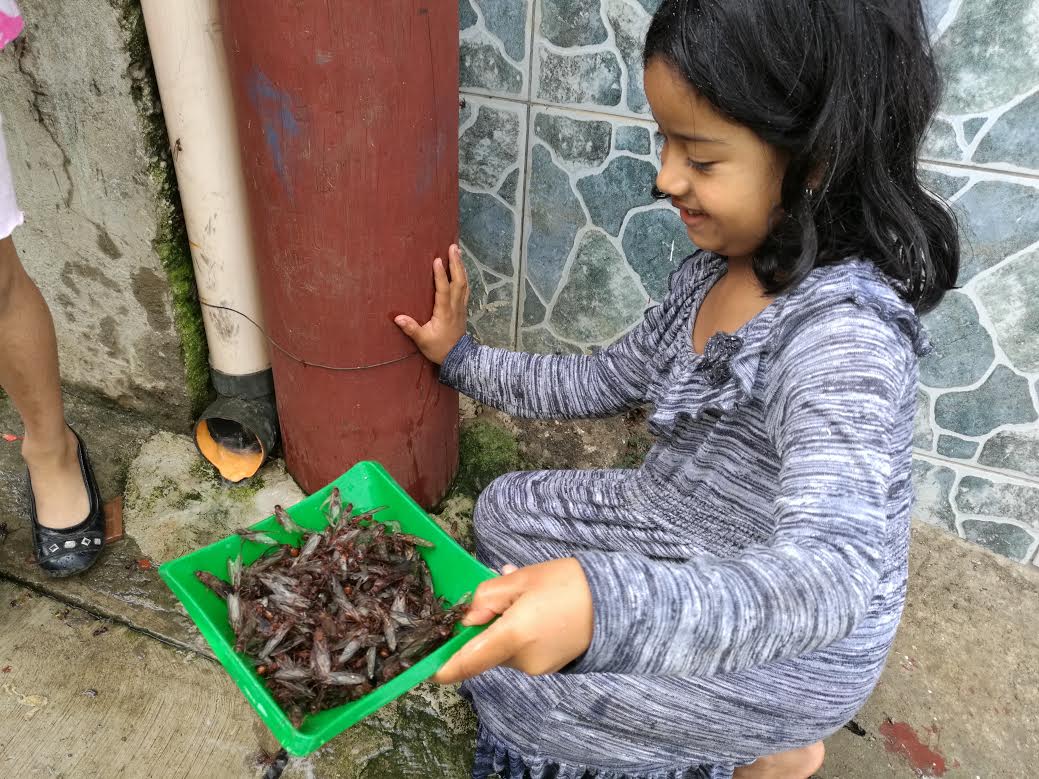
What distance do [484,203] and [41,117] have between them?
54.1 inches

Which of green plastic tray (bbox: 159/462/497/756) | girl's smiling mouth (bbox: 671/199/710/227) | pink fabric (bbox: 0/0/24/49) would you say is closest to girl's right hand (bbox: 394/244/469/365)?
green plastic tray (bbox: 159/462/497/756)

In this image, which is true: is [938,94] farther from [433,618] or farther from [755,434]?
[433,618]

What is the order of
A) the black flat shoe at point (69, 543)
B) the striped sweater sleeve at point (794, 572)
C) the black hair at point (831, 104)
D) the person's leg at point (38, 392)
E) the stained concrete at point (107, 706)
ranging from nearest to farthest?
the striped sweater sleeve at point (794, 572) < the black hair at point (831, 104) < the stained concrete at point (107, 706) < the person's leg at point (38, 392) < the black flat shoe at point (69, 543)

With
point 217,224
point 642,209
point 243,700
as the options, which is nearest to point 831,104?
point 642,209

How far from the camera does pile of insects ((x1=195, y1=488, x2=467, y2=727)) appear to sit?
1.48 metres

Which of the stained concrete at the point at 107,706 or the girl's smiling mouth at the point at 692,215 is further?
the stained concrete at the point at 107,706

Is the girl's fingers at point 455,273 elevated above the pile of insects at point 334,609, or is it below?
above

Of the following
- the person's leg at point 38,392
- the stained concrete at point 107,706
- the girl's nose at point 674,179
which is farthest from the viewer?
the person's leg at point 38,392

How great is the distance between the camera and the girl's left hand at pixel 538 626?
1138 mm

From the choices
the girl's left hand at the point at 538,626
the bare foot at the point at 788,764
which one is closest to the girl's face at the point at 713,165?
the girl's left hand at the point at 538,626

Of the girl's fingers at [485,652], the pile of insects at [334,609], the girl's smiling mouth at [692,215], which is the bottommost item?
the pile of insects at [334,609]

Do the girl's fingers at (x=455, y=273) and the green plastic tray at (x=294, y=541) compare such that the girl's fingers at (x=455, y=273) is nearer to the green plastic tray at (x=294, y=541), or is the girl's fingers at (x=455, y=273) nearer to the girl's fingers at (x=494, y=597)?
the green plastic tray at (x=294, y=541)

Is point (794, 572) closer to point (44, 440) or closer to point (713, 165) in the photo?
point (713, 165)

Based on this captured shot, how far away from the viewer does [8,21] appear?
1.77m
